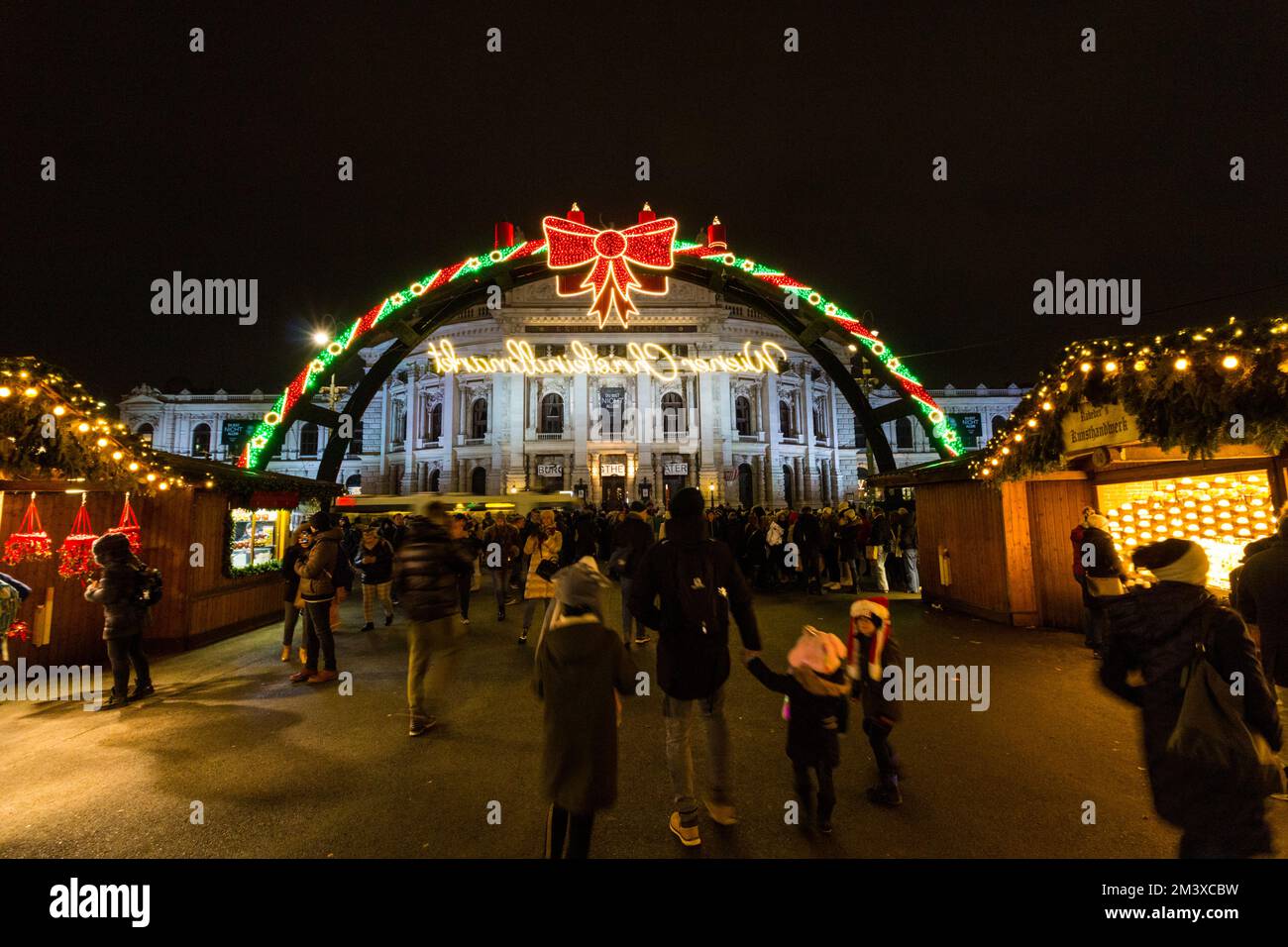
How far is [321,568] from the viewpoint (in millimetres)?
6043

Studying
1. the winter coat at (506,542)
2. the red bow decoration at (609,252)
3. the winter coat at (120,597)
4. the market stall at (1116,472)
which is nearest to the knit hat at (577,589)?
the market stall at (1116,472)

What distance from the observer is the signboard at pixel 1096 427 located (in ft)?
18.3

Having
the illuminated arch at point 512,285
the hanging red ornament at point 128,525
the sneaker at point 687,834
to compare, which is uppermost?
the illuminated arch at point 512,285

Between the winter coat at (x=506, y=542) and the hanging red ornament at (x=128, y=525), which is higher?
the hanging red ornament at (x=128, y=525)

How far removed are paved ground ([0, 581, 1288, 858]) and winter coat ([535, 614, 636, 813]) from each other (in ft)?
2.97

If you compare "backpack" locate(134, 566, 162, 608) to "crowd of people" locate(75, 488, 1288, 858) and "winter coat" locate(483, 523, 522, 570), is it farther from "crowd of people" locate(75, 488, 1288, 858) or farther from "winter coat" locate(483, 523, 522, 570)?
"winter coat" locate(483, 523, 522, 570)

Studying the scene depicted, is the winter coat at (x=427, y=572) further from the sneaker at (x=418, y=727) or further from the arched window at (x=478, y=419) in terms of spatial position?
the arched window at (x=478, y=419)

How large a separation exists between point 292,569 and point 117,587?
163cm

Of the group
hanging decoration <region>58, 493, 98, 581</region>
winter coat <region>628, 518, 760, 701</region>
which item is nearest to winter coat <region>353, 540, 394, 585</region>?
hanging decoration <region>58, 493, 98, 581</region>

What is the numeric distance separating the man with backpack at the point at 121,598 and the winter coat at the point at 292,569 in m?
1.28

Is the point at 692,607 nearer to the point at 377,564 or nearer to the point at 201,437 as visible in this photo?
the point at 377,564

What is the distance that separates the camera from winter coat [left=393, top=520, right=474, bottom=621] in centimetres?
482

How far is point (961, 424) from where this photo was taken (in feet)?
151

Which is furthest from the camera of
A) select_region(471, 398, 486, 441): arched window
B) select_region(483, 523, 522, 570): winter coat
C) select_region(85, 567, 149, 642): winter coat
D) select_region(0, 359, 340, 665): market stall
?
select_region(471, 398, 486, 441): arched window
